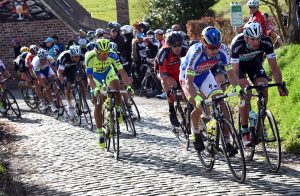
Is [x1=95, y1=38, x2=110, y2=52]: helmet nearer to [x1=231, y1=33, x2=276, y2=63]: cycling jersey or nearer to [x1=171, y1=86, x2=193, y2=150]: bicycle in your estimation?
[x1=171, y1=86, x2=193, y2=150]: bicycle

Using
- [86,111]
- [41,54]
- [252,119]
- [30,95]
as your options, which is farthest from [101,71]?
[30,95]

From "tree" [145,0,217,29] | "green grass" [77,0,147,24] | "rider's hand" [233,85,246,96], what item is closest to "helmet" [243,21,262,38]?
"rider's hand" [233,85,246,96]

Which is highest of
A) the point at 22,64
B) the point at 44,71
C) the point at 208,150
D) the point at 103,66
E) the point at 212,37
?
the point at 212,37

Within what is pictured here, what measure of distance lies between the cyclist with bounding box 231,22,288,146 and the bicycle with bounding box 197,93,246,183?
1.96ft

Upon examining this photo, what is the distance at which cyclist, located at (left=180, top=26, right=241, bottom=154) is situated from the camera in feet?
32.3

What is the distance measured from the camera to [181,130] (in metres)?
13.1

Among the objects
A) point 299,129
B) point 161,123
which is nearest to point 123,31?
point 161,123

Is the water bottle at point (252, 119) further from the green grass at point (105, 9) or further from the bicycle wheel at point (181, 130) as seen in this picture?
the green grass at point (105, 9)

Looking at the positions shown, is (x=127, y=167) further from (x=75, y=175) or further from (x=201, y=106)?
(x=201, y=106)

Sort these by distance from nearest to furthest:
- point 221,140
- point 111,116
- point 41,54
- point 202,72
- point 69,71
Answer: point 221,140 < point 202,72 < point 111,116 < point 69,71 < point 41,54

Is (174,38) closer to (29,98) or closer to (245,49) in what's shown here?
(245,49)

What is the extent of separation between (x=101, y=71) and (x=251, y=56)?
3673 millimetres

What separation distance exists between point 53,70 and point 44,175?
8.31 metres

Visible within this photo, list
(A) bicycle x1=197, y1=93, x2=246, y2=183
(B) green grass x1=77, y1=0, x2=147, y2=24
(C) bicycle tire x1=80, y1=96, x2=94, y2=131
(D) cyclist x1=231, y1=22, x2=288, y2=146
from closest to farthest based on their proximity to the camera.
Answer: (A) bicycle x1=197, y1=93, x2=246, y2=183
(D) cyclist x1=231, y1=22, x2=288, y2=146
(C) bicycle tire x1=80, y1=96, x2=94, y2=131
(B) green grass x1=77, y1=0, x2=147, y2=24
